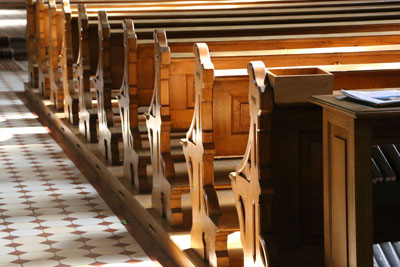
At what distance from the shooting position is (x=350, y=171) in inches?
116

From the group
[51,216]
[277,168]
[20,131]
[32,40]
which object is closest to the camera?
[277,168]

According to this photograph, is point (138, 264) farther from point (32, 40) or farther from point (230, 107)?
point (32, 40)

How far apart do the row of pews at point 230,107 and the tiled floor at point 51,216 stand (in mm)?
299

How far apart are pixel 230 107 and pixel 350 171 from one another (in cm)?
157

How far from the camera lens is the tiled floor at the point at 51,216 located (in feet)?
16.0

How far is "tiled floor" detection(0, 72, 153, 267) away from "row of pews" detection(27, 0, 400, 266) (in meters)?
0.30

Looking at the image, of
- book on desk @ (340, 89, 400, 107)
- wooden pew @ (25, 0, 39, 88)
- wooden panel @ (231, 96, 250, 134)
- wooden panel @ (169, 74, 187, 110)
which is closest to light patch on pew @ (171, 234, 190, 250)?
wooden panel @ (231, 96, 250, 134)

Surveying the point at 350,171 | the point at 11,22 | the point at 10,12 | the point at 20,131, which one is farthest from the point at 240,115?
the point at 10,12

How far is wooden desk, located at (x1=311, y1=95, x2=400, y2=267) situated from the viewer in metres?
2.90

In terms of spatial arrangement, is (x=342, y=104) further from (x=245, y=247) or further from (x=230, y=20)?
(x=230, y=20)

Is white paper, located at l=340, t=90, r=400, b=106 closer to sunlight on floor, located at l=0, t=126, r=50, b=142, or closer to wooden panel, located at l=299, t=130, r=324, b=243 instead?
wooden panel, located at l=299, t=130, r=324, b=243

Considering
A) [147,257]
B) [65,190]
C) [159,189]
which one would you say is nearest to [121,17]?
[65,190]

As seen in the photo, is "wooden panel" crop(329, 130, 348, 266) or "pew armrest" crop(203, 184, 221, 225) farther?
"pew armrest" crop(203, 184, 221, 225)

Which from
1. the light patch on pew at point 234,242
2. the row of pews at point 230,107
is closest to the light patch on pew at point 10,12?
the row of pews at point 230,107
